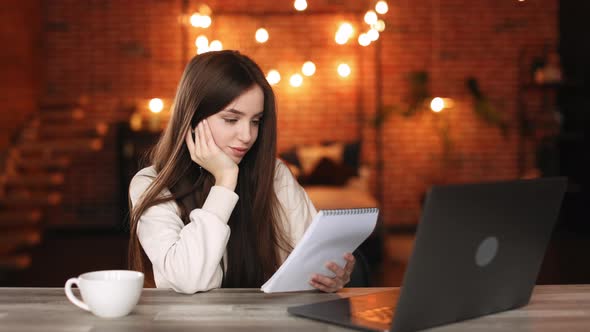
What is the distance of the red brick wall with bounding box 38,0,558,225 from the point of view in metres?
7.71

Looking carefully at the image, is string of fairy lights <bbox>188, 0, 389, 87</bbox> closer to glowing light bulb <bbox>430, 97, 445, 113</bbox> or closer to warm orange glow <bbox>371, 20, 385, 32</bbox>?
warm orange glow <bbox>371, 20, 385, 32</bbox>

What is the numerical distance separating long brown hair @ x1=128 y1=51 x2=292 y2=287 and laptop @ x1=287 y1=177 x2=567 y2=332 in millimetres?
559

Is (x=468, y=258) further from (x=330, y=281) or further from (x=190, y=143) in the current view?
(x=190, y=143)

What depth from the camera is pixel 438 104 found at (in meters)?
7.16

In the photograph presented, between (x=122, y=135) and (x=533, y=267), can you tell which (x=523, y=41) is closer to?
(x=122, y=135)

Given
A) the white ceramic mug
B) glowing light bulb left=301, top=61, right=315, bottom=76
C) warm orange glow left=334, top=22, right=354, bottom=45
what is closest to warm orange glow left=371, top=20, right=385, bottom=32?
warm orange glow left=334, top=22, right=354, bottom=45

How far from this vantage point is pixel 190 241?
5.37ft

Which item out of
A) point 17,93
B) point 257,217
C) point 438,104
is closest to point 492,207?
point 257,217

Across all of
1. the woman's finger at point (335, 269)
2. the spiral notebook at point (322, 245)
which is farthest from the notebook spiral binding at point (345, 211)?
the woman's finger at point (335, 269)

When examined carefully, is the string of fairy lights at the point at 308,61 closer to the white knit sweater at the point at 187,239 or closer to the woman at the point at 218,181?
the woman at the point at 218,181

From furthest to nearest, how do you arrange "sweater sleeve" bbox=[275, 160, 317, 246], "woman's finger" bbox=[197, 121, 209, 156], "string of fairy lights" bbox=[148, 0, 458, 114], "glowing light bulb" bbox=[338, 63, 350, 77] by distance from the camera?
"glowing light bulb" bbox=[338, 63, 350, 77], "string of fairy lights" bbox=[148, 0, 458, 114], "sweater sleeve" bbox=[275, 160, 317, 246], "woman's finger" bbox=[197, 121, 209, 156]

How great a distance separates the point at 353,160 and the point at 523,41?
2.33m

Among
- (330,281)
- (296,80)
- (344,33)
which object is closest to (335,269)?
(330,281)

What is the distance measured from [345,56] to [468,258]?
6.67m
